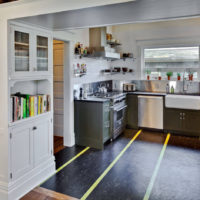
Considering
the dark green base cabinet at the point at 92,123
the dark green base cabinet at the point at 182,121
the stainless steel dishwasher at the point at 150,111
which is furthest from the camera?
the stainless steel dishwasher at the point at 150,111

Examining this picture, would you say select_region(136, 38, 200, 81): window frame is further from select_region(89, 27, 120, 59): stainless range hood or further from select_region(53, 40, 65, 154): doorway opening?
select_region(53, 40, 65, 154): doorway opening

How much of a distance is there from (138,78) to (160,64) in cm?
72

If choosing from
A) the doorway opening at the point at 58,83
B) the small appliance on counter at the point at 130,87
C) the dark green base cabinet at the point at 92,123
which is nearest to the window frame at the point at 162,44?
the small appliance on counter at the point at 130,87

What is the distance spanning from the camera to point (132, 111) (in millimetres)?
5781

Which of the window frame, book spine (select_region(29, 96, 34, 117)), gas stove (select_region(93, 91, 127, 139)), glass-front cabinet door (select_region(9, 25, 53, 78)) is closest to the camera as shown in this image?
glass-front cabinet door (select_region(9, 25, 53, 78))

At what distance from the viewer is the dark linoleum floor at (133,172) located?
281 centimetres

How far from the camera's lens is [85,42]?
196 inches

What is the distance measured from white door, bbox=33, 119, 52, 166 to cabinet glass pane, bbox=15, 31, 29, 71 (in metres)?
0.82

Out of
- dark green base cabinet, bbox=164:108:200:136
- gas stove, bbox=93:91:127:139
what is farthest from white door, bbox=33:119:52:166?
dark green base cabinet, bbox=164:108:200:136

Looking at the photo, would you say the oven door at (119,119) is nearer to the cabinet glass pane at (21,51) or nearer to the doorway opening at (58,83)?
the doorway opening at (58,83)

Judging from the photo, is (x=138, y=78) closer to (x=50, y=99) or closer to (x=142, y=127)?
(x=142, y=127)

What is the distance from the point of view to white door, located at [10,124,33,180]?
8.67ft

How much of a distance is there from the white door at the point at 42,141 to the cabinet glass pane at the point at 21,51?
0.82 meters

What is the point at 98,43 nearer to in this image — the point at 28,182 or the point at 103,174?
the point at 103,174
